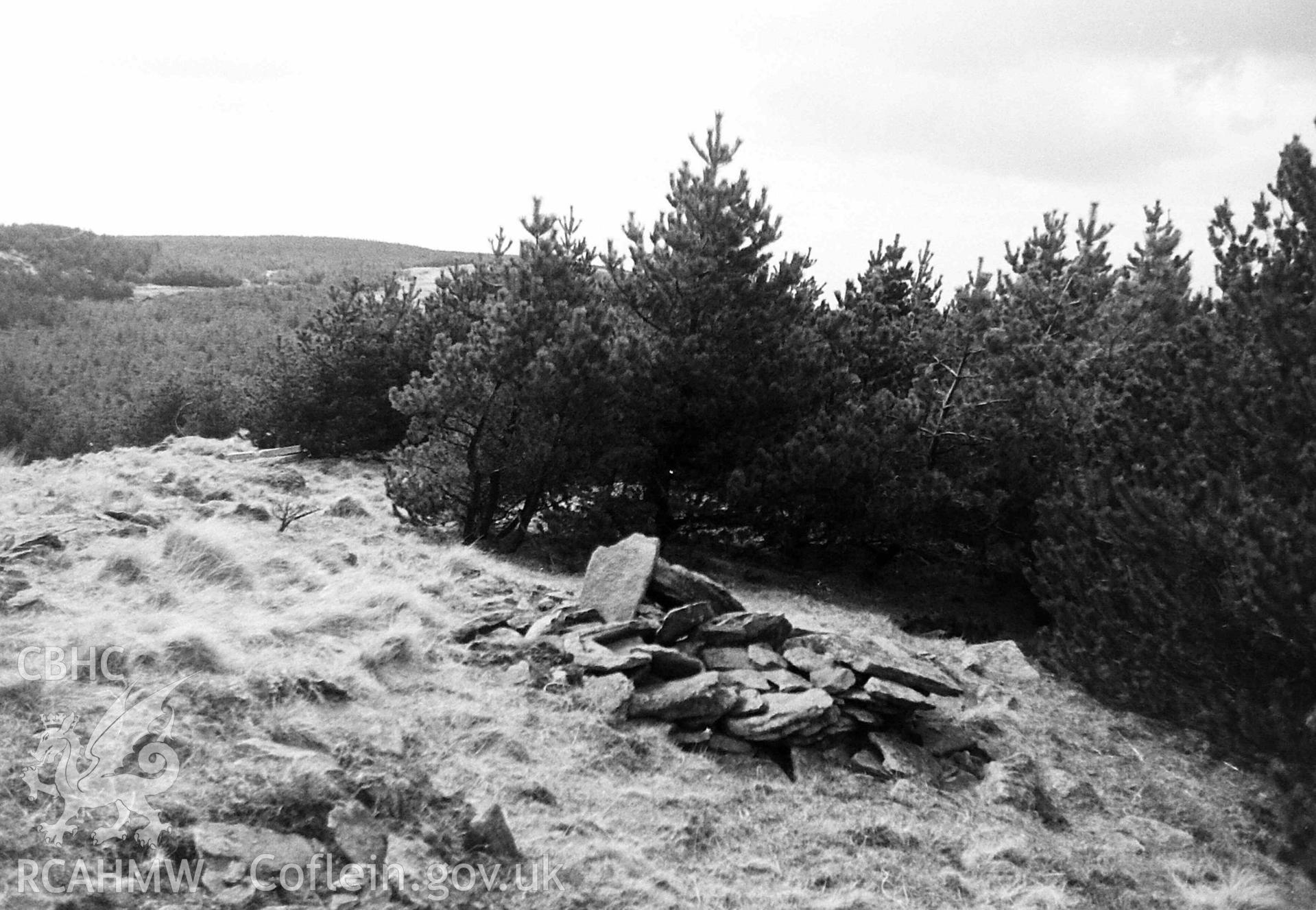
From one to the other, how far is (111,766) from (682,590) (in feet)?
17.3

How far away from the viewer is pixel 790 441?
43.1ft

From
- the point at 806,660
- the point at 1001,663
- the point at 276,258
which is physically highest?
the point at 276,258

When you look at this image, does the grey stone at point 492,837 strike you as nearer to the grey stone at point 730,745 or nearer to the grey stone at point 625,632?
the grey stone at point 730,745

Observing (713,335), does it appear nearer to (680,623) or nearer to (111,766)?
(680,623)

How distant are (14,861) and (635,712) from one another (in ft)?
13.1

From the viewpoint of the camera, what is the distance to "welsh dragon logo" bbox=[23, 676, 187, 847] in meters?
4.07

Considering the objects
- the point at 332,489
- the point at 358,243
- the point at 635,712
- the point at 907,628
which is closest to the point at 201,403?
the point at 332,489

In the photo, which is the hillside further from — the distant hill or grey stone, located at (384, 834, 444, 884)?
the distant hill

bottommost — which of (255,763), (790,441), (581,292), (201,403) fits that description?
(201,403)

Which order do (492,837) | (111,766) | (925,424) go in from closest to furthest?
(111,766)
(492,837)
(925,424)

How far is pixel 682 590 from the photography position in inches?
350

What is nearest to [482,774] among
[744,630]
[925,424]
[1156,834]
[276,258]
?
[744,630]

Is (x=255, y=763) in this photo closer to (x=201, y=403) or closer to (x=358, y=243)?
(x=201, y=403)

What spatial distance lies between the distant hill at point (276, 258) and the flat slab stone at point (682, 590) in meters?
53.6
